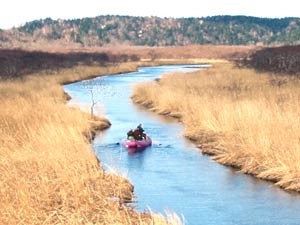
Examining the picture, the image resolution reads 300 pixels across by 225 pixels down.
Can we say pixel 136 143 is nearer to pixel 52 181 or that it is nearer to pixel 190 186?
pixel 190 186

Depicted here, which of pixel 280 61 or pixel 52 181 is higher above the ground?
pixel 280 61

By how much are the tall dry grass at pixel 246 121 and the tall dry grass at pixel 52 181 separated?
328cm

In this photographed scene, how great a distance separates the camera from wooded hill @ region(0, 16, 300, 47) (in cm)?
17075

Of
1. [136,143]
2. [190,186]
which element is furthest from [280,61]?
[190,186]

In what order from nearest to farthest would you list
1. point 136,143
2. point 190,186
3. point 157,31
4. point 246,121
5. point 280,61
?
point 190,186 → point 246,121 → point 136,143 → point 280,61 → point 157,31

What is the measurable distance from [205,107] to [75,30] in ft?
548

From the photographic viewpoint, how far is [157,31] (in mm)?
187125

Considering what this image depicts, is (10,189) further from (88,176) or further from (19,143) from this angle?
(19,143)

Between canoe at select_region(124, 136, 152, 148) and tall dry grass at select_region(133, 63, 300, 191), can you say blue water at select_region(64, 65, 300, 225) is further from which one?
tall dry grass at select_region(133, 63, 300, 191)

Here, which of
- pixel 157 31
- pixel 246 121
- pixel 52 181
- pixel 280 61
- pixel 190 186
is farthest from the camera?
pixel 157 31

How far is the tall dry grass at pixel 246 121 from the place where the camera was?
13328 mm

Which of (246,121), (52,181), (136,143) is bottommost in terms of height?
(136,143)

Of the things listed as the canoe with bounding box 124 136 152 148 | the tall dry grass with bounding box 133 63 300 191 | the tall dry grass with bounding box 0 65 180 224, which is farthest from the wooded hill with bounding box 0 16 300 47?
the tall dry grass with bounding box 0 65 180 224

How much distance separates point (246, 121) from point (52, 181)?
23.8ft
